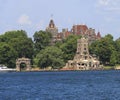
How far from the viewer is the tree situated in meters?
191

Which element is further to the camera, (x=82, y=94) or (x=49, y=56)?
(x=49, y=56)

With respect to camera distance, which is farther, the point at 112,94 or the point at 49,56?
the point at 49,56

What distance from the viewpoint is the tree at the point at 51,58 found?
19088 cm

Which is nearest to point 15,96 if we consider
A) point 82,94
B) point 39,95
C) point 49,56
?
point 39,95

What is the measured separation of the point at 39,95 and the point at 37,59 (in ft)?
390

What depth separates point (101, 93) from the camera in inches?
3103

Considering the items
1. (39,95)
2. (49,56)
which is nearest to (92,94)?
(39,95)

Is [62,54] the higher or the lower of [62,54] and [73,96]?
the higher

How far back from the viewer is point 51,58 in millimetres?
189875

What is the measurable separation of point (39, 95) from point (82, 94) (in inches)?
203

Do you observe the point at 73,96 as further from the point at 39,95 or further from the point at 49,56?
the point at 49,56

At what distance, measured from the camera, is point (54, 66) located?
19388 centimetres

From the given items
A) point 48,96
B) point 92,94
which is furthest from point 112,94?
point 48,96

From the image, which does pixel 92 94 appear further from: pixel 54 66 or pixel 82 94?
pixel 54 66
